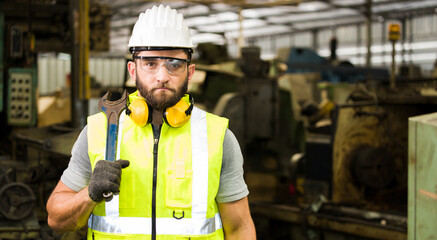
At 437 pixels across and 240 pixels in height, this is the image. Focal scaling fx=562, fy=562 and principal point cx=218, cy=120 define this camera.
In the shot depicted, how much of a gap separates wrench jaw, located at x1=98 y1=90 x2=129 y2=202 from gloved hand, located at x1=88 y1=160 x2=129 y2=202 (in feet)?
0.33

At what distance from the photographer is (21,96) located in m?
6.19

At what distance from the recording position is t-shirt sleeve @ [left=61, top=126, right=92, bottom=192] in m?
2.01

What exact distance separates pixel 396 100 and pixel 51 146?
334 cm

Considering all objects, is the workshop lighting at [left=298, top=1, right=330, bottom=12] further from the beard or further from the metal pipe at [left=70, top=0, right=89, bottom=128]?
A: the beard

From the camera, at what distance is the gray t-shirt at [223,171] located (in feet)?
6.61

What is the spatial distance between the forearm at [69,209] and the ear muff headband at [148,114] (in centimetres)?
30

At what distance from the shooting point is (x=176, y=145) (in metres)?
1.98

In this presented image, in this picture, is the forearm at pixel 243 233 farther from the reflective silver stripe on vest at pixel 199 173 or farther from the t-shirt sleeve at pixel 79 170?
the t-shirt sleeve at pixel 79 170

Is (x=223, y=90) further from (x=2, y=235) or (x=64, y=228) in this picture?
(x=64, y=228)

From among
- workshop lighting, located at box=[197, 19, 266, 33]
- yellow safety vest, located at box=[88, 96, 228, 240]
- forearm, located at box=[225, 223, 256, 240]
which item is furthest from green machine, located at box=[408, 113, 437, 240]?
workshop lighting, located at box=[197, 19, 266, 33]

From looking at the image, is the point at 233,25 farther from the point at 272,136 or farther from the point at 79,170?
the point at 79,170

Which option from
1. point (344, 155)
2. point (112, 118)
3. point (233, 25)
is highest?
point (233, 25)

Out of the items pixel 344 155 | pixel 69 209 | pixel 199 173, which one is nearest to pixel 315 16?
pixel 344 155

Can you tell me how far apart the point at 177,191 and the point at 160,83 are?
38cm
